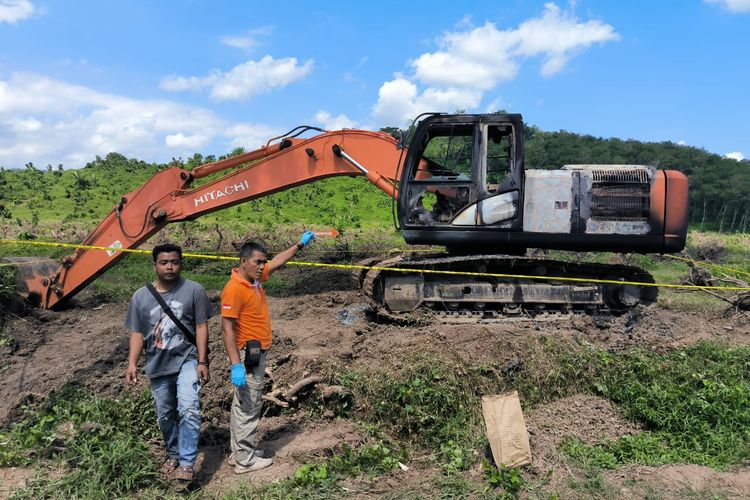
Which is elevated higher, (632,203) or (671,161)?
(671,161)

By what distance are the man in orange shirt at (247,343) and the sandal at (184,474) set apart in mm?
395

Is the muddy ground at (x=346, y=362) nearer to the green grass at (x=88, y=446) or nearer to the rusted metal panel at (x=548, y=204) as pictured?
the green grass at (x=88, y=446)

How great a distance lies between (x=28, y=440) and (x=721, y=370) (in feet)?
20.7

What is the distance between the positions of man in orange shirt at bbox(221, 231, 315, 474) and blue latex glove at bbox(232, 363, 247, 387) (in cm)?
5

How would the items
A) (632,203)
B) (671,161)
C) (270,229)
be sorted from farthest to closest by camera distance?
(671,161)
(270,229)
(632,203)

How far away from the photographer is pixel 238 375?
13.7 feet

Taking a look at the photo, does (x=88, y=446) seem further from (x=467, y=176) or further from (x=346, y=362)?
(x=467, y=176)

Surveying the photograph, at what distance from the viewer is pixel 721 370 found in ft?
18.4

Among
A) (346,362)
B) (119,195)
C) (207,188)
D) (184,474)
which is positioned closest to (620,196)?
(346,362)

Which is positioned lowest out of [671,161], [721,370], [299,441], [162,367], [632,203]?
[299,441]

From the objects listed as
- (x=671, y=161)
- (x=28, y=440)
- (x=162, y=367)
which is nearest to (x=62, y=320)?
(x=28, y=440)

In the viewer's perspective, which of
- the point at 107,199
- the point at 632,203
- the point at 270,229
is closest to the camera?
the point at 632,203

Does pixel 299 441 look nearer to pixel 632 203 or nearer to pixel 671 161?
pixel 632 203

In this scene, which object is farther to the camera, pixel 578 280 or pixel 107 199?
pixel 107 199
